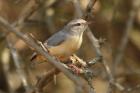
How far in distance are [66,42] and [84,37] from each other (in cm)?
178

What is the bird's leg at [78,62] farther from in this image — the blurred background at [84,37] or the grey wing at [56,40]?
the blurred background at [84,37]

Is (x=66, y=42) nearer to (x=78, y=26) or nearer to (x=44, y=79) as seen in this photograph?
(x=78, y=26)

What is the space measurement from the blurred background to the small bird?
0.76 m

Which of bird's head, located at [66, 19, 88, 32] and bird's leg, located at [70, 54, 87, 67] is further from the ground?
bird's head, located at [66, 19, 88, 32]

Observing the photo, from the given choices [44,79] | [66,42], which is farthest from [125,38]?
[44,79]

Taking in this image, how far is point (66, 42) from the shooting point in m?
3.79

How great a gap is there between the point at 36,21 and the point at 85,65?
7.13 ft

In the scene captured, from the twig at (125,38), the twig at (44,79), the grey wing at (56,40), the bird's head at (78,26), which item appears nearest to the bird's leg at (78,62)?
the twig at (44,79)

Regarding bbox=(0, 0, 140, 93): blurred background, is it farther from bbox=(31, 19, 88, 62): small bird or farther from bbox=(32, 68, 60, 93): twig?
bbox=(32, 68, 60, 93): twig

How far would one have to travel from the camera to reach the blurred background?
5094 mm

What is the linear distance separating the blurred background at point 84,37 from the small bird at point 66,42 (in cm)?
76

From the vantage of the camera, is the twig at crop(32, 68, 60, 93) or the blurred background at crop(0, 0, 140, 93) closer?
the twig at crop(32, 68, 60, 93)

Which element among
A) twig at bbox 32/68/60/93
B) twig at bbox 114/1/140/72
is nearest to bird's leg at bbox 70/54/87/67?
twig at bbox 32/68/60/93

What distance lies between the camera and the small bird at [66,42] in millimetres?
3543
